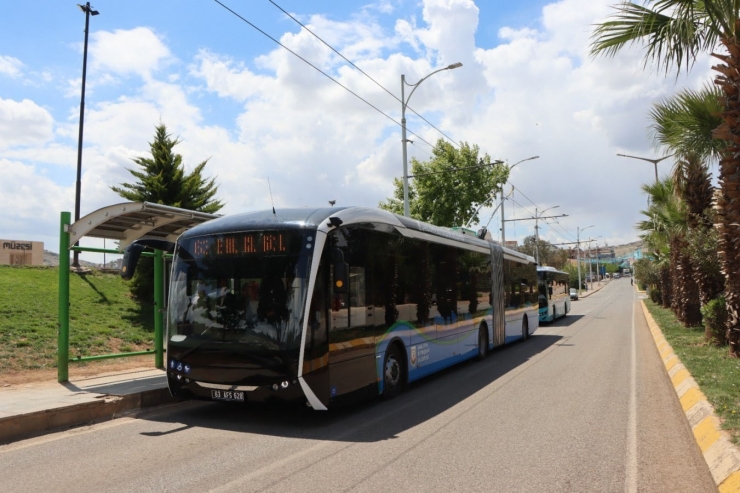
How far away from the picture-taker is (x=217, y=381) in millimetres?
7680

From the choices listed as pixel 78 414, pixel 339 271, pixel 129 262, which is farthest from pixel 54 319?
pixel 339 271

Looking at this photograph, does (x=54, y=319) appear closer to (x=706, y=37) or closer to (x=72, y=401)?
(x=72, y=401)

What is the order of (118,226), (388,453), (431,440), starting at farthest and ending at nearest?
(118,226)
(431,440)
(388,453)

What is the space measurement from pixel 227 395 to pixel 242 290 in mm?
1353

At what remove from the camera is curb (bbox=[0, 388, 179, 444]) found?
7.17 metres

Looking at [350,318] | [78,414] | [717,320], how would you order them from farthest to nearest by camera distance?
1. [717,320]
2. [350,318]
3. [78,414]

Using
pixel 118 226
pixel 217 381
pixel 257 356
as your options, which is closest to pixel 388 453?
pixel 257 356

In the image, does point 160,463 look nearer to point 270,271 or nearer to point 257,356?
point 257,356

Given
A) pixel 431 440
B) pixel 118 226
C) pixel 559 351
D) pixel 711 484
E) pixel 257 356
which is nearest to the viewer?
pixel 711 484

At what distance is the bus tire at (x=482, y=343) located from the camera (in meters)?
14.8

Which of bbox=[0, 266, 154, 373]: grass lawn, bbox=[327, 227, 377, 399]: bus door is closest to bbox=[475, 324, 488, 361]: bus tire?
bbox=[327, 227, 377, 399]: bus door

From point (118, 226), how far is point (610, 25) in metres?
9.22

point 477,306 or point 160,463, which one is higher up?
point 477,306

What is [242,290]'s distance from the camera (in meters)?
7.73
